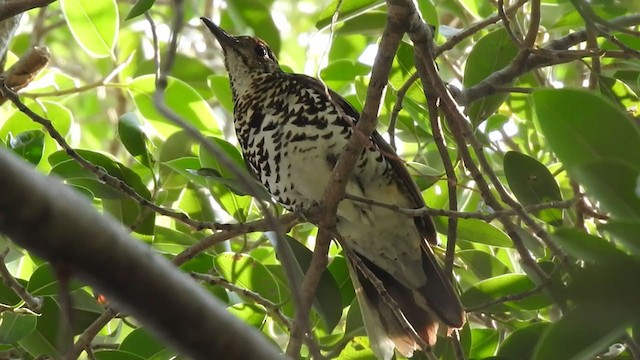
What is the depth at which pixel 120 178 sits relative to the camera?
2.06 m

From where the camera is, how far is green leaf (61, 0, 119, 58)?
241cm

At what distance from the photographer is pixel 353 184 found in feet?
7.86

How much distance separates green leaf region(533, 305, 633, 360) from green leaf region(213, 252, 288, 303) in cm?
91

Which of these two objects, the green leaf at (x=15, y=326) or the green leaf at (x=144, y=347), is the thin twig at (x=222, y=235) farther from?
the green leaf at (x=15, y=326)

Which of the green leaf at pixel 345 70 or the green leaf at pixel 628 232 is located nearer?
the green leaf at pixel 628 232

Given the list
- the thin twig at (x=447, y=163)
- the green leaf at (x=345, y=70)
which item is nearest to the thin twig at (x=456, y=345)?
the thin twig at (x=447, y=163)

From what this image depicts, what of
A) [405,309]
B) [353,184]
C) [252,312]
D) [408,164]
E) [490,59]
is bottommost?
[405,309]

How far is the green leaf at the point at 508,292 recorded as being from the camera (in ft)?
6.42

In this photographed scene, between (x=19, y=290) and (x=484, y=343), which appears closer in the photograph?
(x=19, y=290)

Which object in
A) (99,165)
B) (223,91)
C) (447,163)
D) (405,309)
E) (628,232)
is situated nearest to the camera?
(628,232)

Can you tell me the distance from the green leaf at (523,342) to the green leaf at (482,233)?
0.26 metres

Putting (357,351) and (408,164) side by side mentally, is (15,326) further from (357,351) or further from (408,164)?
(408,164)

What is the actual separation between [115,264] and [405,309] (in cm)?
171

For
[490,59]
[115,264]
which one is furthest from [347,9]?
[115,264]
